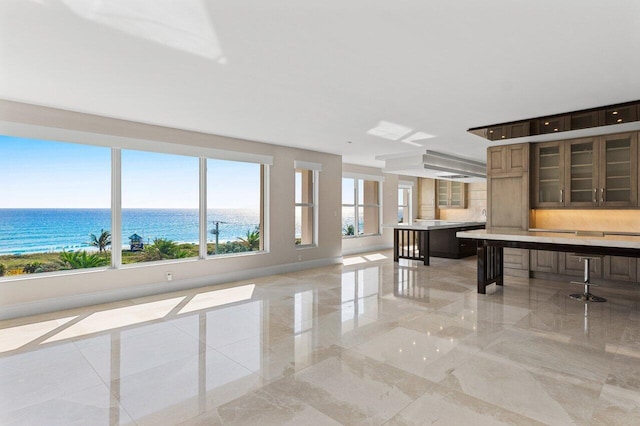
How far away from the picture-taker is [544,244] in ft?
14.8

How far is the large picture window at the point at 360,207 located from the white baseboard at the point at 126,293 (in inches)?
125

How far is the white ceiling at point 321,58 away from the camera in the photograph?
2213 millimetres

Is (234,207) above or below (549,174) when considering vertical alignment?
below

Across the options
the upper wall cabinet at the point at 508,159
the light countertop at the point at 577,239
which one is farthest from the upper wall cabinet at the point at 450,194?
the light countertop at the point at 577,239

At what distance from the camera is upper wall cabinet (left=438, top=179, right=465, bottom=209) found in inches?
436

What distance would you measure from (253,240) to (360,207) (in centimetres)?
434

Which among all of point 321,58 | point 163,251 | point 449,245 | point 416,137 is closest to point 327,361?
point 321,58

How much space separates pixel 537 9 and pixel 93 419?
383 cm

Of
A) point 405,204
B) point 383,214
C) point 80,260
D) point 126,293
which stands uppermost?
point 405,204

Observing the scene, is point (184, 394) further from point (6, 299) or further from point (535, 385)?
point (6, 299)

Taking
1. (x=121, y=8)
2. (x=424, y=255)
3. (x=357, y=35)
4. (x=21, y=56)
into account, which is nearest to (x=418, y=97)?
(x=357, y=35)

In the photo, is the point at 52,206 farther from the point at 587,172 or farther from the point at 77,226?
the point at 587,172

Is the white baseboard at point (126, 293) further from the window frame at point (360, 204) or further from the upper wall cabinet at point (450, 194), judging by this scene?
the upper wall cabinet at point (450, 194)

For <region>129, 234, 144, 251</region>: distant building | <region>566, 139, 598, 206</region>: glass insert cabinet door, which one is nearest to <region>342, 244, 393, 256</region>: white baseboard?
<region>566, 139, 598, 206</region>: glass insert cabinet door
